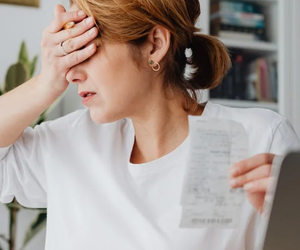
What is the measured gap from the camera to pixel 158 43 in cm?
123

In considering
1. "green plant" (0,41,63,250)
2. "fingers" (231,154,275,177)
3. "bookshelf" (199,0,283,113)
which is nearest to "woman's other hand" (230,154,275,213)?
"fingers" (231,154,275,177)

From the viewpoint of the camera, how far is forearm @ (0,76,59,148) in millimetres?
1290

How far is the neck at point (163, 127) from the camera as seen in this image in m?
1.27

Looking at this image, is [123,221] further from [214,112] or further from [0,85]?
[0,85]

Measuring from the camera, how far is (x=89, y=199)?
1.27 metres

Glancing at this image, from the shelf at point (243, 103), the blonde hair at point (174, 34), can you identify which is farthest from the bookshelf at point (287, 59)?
the blonde hair at point (174, 34)

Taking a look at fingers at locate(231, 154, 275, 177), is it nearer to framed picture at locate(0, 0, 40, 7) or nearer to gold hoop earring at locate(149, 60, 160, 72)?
gold hoop earring at locate(149, 60, 160, 72)

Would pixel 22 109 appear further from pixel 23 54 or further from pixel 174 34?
pixel 23 54

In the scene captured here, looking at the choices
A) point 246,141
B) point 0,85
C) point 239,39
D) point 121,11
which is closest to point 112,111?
point 121,11

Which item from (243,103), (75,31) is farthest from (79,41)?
(243,103)

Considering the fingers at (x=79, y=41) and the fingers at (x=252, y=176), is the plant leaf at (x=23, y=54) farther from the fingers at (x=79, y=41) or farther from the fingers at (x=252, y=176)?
the fingers at (x=252, y=176)

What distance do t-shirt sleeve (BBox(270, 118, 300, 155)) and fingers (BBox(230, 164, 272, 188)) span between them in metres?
0.36

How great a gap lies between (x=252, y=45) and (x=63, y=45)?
2.09m

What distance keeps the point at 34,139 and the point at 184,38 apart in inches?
18.2
